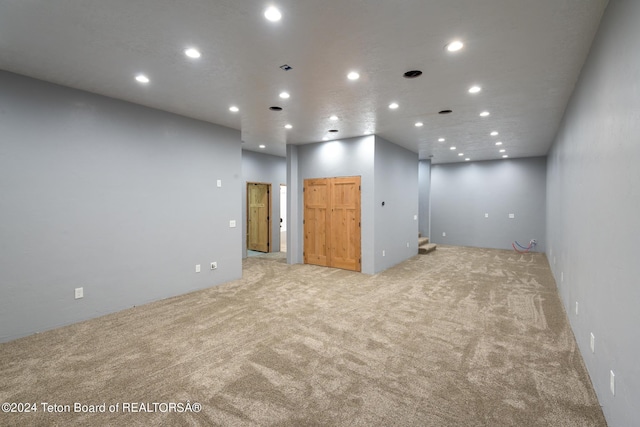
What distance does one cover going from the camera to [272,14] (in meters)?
2.26

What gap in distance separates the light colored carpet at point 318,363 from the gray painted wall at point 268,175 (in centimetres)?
420

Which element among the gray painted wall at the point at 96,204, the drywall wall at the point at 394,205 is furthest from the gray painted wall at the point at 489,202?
the gray painted wall at the point at 96,204

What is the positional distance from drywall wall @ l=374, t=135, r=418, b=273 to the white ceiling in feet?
6.21

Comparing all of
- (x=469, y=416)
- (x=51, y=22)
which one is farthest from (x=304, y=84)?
(x=469, y=416)

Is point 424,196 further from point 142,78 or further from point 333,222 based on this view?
point 142,78

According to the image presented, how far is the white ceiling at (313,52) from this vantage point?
222cm

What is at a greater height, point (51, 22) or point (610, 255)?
point (51, 22)

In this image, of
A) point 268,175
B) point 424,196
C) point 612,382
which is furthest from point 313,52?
point 424,196

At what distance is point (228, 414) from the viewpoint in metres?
2.12

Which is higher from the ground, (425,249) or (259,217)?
(259,217)

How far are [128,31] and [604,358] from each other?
4.44 m

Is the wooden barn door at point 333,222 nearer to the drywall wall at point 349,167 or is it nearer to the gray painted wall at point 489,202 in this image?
the drywall wall at point 349,167

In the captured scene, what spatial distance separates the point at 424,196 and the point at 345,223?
466 cm

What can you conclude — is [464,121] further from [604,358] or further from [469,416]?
[469,416]
